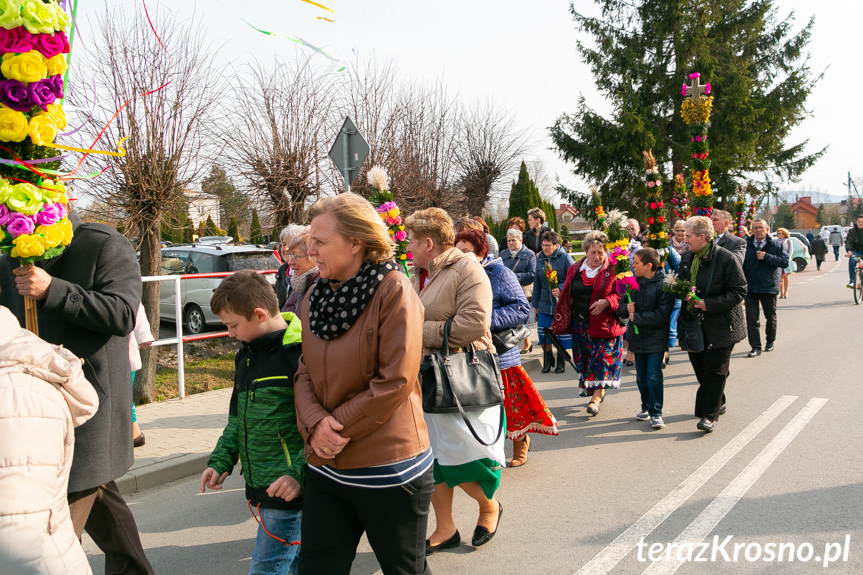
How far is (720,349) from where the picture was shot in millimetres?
6152

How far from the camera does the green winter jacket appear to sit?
282cm

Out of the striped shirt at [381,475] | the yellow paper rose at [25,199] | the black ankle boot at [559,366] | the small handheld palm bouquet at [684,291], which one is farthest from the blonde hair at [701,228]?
the yellow paper rose at [25,199]

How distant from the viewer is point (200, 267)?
39.2 feet

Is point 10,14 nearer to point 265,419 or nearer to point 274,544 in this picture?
point 265,419

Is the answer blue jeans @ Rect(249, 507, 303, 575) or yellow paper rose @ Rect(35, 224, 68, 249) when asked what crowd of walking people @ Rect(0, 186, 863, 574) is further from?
yellow paper rose @ Rect(35, 224, 68, 249)

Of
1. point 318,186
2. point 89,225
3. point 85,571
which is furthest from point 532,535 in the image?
point 318,186

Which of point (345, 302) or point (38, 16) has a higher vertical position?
point (38, 16)

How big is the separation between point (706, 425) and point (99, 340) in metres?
5.09

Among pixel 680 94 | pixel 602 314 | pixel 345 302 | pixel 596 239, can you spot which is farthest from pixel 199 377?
pixel 680 94

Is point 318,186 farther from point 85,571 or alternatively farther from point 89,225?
point 85,571

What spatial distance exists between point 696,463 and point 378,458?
3730 millimetres

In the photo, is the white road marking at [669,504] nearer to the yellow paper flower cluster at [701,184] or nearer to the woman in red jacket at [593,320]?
the woman in red jacket at [593,320]

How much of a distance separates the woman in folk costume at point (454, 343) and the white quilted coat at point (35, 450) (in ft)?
6.44

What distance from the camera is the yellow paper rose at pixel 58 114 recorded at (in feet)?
8.71
